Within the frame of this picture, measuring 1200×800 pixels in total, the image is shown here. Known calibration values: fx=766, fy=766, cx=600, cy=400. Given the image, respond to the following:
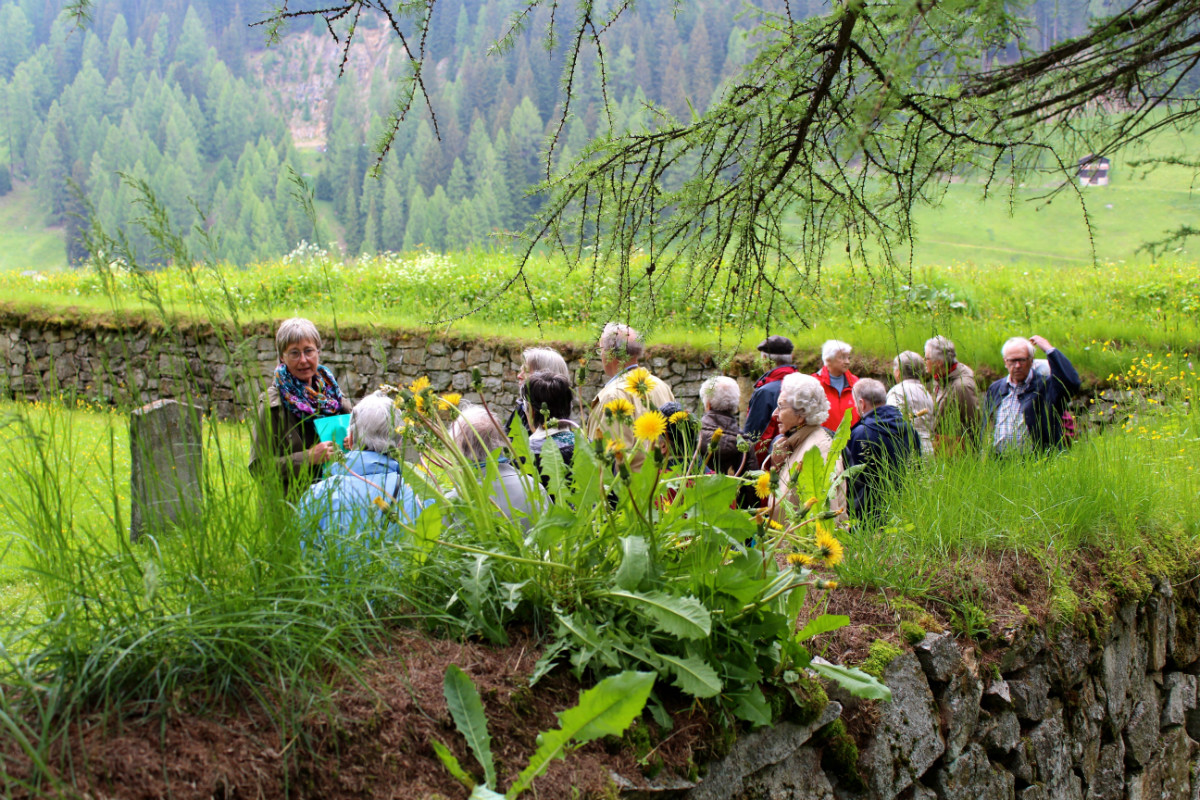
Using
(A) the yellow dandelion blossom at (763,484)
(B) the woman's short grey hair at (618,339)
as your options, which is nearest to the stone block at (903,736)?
(A) the yellow dandelion blossom at (763,484)

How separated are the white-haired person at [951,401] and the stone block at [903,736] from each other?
4.39 ft

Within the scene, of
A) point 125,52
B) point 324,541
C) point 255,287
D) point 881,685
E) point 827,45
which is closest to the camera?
point 324,541

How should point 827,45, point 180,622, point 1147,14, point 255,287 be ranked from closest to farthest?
point 180,622, point 827,45, point 1147,14, point 255,287

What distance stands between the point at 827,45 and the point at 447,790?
2.45 metres

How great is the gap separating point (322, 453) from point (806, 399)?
7.80 feet

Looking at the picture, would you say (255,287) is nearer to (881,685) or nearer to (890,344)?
(890,344)

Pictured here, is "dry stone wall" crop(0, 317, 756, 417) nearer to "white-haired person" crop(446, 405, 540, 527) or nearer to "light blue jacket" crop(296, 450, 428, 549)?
"white-haired person" crop(446, 405, 540, 527)

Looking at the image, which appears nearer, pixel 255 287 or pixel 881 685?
pixel 881 685

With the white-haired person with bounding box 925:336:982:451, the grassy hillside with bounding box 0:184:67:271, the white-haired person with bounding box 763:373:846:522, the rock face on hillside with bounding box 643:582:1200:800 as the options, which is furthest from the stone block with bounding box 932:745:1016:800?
the grassy hillside with bounding box 0:184:67:271

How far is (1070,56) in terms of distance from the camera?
185 inches

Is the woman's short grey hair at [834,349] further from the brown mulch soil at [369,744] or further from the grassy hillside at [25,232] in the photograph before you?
the grassy hillside at [25,232]

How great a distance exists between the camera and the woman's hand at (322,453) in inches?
74.4

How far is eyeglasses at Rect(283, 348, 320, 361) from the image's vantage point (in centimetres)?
423

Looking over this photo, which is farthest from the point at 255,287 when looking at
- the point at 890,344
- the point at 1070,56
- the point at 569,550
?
the point at 569,550
